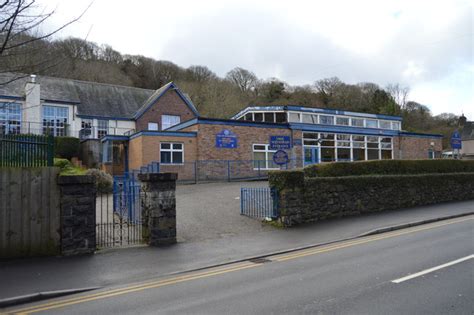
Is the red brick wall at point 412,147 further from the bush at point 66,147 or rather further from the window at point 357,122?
the bush at point 66,147

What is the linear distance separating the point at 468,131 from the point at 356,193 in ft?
214

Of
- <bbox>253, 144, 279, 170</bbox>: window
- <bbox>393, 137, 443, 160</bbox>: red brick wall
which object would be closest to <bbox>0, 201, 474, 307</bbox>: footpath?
<bbox>253, 144, 279, 170</bbox>: window

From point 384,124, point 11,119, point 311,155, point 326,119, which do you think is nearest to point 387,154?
point 384,124

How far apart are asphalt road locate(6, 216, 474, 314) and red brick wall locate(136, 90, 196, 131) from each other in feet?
108

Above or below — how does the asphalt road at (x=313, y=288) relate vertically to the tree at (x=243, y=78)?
below

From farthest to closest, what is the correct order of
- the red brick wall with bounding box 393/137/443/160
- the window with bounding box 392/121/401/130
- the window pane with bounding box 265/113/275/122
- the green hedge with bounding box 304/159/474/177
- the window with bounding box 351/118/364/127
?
the window with bounding box 392/121/401/130 → the window with bounding box 351/118/364/127 → the red brick wall with bounding box 393/137/443/160 → the window pane with bounding box 265/113/275/122 → the green hedge with bounding box 304/159/474/177

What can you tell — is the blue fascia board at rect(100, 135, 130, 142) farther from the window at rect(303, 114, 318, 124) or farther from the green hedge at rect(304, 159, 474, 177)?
the green hedge at rect(304, 159, 474, 177)

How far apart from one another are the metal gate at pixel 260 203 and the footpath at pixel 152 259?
1.20 m

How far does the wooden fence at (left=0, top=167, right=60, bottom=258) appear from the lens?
802 centimetres

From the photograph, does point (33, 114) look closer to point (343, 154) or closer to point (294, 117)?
point (294, 117)

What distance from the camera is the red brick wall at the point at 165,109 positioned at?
39094 mm

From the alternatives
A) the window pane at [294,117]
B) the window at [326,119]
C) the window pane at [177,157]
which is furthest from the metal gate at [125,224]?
the window at [326,119]

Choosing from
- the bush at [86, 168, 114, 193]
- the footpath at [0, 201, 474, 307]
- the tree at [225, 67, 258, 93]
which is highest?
the tree at [225, 67, 258, 93]

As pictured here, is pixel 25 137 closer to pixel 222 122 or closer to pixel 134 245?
pixel 134 245
